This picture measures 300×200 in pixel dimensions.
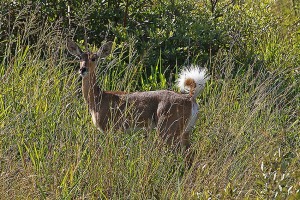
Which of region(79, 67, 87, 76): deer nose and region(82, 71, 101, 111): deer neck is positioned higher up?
region(79, 67, 87, 76): deer nose

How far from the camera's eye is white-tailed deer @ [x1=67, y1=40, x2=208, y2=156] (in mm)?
6930

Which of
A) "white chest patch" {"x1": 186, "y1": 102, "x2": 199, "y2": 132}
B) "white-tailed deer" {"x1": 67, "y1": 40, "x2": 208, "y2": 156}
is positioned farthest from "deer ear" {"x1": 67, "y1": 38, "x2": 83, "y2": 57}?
"white chest patch" {"x1": 186, "y1": 102, "x2": 199, "y2": 132}

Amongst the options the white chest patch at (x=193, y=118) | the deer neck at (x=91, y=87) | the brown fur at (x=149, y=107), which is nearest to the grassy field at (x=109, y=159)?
the white chest patch at (x=193, y=118)

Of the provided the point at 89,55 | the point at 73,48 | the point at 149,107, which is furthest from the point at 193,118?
the point at 73,48

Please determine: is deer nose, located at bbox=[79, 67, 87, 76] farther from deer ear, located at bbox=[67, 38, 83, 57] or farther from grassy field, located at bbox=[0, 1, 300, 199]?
grassy field, located at bbox=[0, 1, 300, 199]

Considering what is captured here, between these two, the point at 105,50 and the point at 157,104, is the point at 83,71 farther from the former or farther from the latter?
the point at 157,104

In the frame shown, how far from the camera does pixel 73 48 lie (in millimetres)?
7344

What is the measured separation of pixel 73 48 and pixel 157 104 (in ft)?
3.06

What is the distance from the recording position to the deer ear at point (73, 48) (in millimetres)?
7254

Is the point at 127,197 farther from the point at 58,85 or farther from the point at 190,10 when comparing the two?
the point at 190,10

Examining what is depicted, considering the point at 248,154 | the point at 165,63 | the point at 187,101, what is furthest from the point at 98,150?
the point at 165,63

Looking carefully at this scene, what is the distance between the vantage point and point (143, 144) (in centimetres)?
602

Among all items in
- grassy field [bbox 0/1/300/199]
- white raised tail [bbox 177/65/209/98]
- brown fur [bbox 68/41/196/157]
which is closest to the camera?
grassy field [bbox 0/1/300/199]

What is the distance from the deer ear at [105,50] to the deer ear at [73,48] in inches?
7.6
